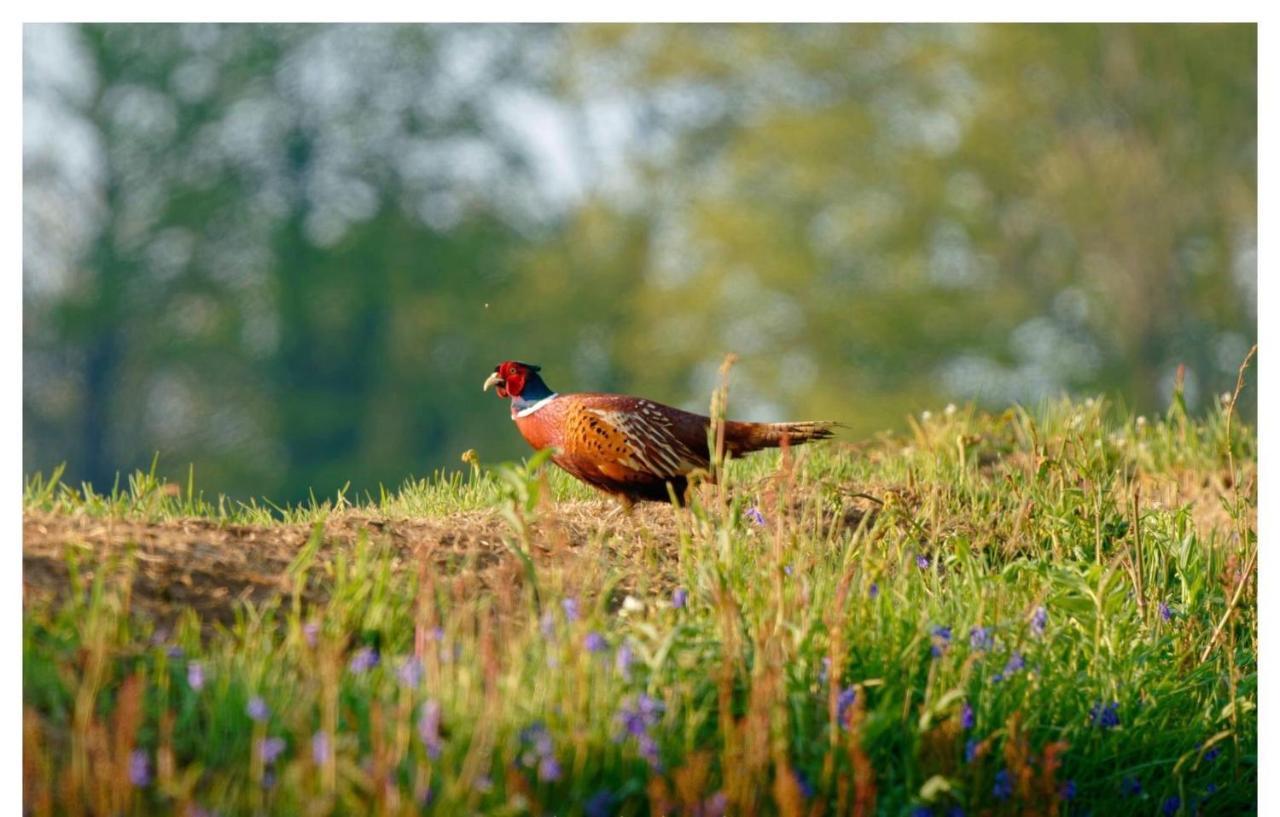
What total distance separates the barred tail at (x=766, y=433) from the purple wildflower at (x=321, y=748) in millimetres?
2733

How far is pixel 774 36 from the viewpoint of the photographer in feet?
69.1

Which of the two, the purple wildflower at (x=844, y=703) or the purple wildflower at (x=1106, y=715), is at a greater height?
the purple wildflower at (x=844, y=703)

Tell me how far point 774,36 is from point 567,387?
7320 millimetres

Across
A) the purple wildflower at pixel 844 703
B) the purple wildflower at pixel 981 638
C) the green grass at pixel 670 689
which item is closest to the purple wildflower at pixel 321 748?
the green grass at pixel 670 689

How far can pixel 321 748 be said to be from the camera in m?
3.02

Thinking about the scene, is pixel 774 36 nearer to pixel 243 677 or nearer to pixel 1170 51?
pixel 1170 51

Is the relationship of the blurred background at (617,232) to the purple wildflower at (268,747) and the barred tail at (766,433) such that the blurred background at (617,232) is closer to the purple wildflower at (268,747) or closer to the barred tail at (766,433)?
the barred tail at (766,433)

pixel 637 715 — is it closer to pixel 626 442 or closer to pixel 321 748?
pixel 321 748

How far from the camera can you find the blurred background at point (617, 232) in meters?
17.5

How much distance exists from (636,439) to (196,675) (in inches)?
96.3

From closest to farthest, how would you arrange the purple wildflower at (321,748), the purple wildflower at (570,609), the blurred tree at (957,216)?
the purple wildflower at (321,748), the purple wildflower at (570,609), the blurred tree at (957,216)

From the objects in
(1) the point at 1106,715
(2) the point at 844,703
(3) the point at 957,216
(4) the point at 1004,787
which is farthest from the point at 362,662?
(3) the point at 957,216
